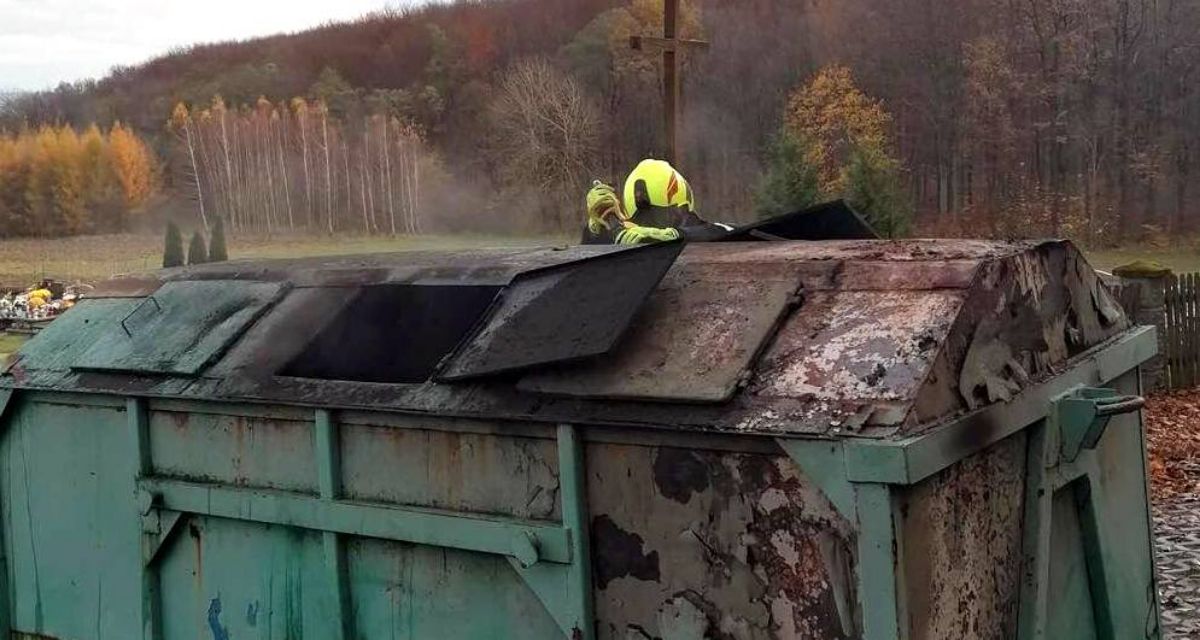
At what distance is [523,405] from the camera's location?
110 inches

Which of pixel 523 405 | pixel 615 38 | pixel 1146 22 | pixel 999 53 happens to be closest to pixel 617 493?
pixel 523 405

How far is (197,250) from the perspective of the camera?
29.9 ft

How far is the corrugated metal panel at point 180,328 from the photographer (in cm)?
381

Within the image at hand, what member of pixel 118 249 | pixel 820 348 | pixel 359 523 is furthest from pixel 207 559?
pixel 118 249

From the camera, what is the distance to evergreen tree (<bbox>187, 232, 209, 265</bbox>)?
8.77 metres

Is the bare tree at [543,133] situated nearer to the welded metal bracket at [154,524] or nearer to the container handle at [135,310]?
the container handle at [135,310]

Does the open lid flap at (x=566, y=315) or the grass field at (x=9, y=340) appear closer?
the open lid flap at (x=566, y=315)

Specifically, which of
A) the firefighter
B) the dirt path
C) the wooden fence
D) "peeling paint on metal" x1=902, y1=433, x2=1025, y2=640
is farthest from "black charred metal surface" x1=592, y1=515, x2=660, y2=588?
A: the wooden fence

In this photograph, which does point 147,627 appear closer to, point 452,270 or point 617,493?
point 452,270

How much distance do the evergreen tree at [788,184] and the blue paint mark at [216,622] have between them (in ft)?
40.8

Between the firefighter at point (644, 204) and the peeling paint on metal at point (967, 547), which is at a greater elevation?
the firefighter at point (644, 204)

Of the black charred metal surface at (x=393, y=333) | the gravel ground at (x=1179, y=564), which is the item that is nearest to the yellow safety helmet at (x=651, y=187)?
the black charred metal surface at (x=393, y=333)

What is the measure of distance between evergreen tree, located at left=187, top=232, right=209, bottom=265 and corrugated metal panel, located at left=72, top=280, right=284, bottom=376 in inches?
181

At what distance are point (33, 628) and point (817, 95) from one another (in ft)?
54.2
